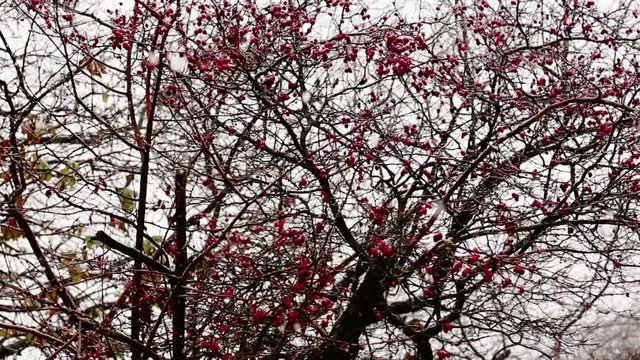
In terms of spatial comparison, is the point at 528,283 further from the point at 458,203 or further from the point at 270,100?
the point at 270,100

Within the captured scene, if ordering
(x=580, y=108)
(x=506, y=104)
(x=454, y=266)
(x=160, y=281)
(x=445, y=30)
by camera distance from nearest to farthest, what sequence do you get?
1. (x=454, y=266)
2. (x=160, y=281)
3. (x=580, y=108)
4. (x=506, y=104)
5. (x=445, y=30)

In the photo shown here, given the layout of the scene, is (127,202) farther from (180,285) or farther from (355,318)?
(355,318)

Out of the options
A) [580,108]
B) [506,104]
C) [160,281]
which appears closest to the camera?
[160,281]

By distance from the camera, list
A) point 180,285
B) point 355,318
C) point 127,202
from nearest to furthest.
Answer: point 180,285 < point 355,318 < point 127,202

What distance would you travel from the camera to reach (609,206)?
5.34m

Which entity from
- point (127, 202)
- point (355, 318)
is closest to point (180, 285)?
point (355, 318)

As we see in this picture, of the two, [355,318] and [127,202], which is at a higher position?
[127,202]

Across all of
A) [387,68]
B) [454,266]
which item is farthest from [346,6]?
[454,266]

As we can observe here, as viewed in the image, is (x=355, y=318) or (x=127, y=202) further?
(x=127, y=202)

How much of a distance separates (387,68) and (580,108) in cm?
154

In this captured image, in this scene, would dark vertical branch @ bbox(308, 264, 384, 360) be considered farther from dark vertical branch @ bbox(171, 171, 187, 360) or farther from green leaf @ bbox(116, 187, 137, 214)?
green leaf @ bbox(116, 187, 137, 214)

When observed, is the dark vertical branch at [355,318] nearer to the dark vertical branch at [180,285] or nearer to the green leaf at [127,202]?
the dark vertical branch at [180,285]

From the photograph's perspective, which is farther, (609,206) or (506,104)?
(506,104)

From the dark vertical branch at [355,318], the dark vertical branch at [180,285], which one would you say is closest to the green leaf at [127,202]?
the dark vertical branch at [180,285]
